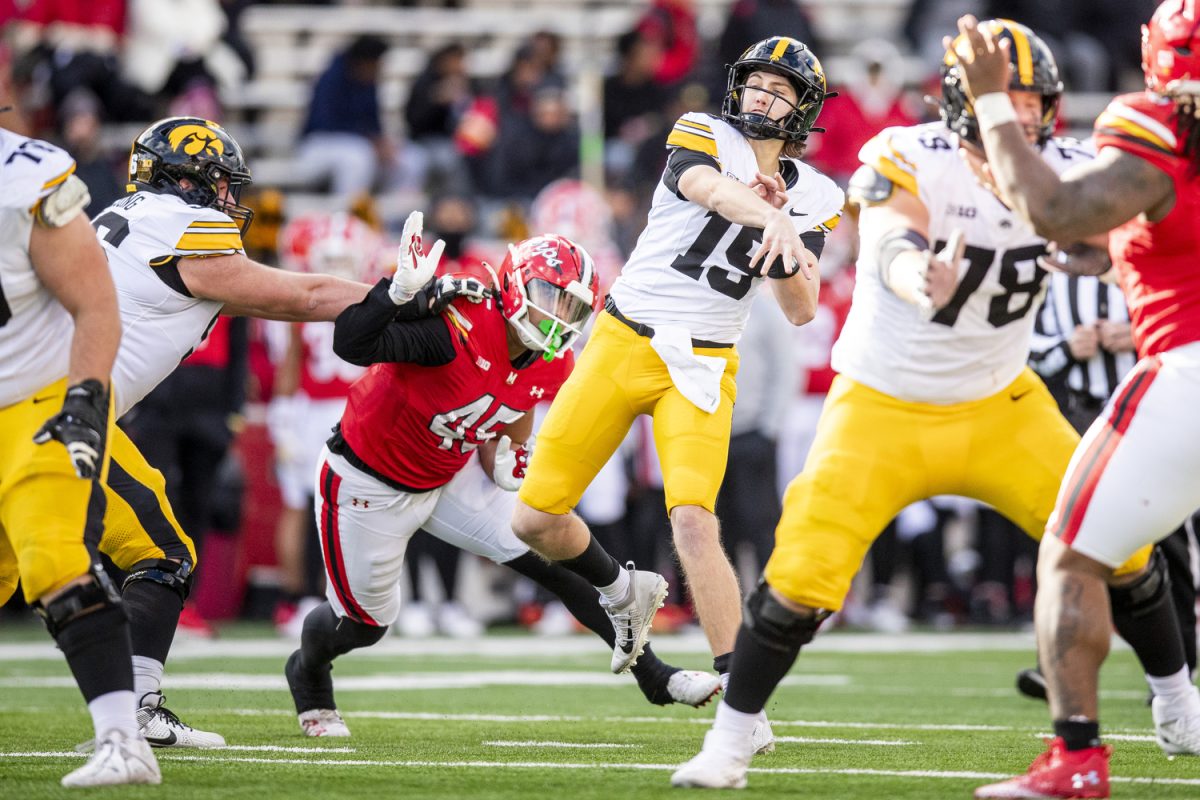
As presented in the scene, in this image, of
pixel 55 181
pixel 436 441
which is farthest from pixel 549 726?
pixel 55 181

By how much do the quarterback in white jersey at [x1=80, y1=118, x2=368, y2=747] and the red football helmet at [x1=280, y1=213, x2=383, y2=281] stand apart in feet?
15.9

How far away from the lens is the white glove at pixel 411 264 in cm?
532

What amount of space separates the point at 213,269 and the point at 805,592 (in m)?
2.13

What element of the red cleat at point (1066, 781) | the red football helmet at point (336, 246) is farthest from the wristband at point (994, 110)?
the red football helmet at point (336, 246)

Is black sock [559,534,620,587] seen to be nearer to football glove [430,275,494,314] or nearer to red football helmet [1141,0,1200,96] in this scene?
football glove [430,275,494,314]

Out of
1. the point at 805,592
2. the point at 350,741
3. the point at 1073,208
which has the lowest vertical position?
the point at 350,741

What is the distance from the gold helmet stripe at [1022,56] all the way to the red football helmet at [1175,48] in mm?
278

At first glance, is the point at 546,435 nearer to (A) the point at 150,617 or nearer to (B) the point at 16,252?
(A) the point at 150,617

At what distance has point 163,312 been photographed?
5434 millimetres

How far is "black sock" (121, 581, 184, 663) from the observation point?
5.46 m

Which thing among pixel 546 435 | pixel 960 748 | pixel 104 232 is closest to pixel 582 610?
pixel 546 435

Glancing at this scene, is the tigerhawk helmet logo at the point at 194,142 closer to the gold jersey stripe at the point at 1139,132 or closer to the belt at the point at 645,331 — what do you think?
the belt at the point at 645,331

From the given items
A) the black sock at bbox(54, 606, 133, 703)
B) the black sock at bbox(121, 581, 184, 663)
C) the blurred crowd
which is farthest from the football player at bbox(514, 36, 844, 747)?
the blurred crowd

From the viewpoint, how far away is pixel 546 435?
5.60 metres
